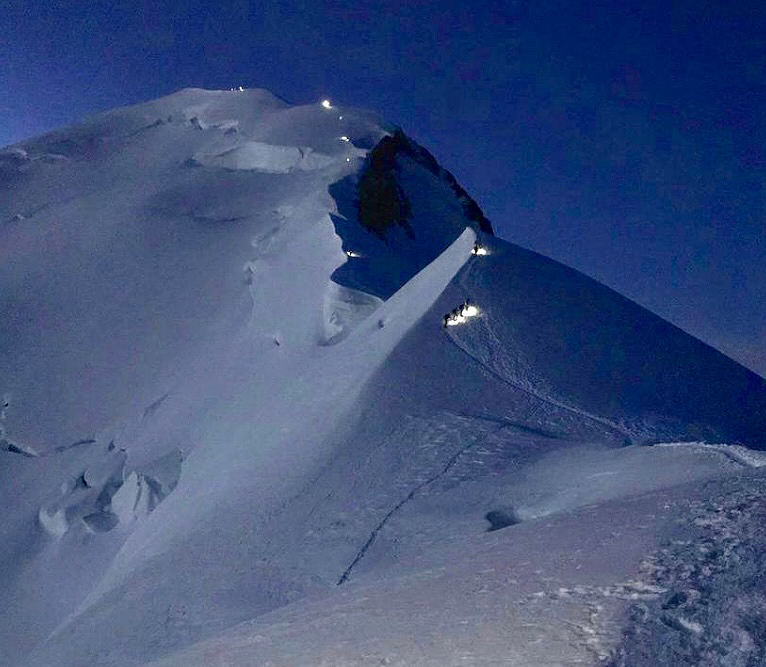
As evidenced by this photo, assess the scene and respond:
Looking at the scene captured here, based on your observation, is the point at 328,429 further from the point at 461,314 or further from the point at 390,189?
the point at 390,189

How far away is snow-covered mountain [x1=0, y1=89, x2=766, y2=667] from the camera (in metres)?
3.51

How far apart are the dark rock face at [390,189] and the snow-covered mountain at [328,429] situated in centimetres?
12

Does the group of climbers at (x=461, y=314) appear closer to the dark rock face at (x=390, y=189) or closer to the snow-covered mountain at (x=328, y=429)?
the snow-covered mountain at (x=328, y=429)

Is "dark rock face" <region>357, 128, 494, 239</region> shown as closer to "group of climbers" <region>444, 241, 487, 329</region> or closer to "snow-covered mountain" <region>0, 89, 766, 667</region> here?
"snow-covered mountain" <region>0, 89, 766, 667</region>

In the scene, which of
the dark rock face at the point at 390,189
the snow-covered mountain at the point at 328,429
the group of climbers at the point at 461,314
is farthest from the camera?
the dark rock face at the point at 390,189

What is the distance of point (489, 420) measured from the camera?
333 inches

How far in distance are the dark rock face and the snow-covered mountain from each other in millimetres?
117

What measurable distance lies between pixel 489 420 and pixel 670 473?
9.79 ft

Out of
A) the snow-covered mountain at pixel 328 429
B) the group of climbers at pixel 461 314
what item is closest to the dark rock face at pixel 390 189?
the snow-covered mountain at pixel 328 429

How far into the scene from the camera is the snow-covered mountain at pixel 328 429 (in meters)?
3.51

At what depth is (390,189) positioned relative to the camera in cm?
2159

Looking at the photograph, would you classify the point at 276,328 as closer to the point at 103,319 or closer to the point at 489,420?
the point at 103,319

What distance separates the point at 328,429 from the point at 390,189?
14.2 metres


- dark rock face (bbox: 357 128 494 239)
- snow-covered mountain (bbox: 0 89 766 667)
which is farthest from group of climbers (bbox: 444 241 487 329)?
dark rock face (bbox: 357 128 494 239)
